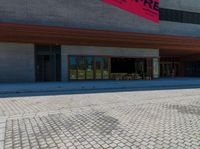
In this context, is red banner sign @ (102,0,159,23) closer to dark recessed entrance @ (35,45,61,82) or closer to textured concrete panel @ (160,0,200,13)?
textured concrete panel @ (160,0,200,13)

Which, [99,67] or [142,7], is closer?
[99,67]

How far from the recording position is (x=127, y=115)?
6.08 m

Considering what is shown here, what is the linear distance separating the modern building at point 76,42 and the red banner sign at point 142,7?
0.66 m

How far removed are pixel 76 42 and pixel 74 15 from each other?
386 cm

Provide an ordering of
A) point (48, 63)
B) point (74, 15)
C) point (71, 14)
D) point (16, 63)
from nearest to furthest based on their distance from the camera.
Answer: point (16, 63)
point (48, 63)
point (71, 14)
point (74, 15)

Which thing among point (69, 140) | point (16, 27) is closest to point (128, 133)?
point (69, 140)

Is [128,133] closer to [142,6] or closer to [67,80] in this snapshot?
[67,80]

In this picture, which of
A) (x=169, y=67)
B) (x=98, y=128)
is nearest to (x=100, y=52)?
(x=98, y=128)

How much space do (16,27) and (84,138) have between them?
12.4m

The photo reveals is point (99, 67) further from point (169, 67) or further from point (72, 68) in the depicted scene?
point (169, 67)

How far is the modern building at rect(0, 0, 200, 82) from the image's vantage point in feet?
50.9

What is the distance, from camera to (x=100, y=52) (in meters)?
19.6

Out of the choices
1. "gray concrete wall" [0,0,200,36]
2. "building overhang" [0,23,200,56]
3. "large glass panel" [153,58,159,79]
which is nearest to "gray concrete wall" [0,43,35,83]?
"building overhang" [0,23,200,56]

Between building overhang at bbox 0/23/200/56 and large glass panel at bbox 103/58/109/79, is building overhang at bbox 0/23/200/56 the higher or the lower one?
the higher one
